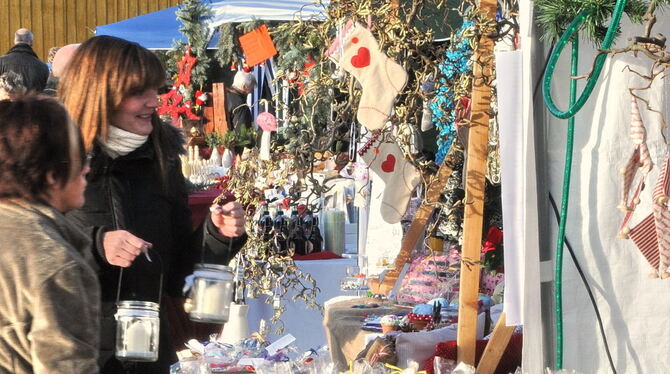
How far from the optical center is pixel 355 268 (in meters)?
4.45

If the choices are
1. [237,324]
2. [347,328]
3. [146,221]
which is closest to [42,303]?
[146,221]

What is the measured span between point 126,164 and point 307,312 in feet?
7.55

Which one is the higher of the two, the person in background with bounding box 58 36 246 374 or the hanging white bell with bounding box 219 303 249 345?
the person in background with bounding box 58 36 246 374

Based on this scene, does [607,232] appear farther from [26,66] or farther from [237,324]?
[26,66]

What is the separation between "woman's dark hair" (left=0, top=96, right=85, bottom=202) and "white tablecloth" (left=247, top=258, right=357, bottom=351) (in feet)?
9.15

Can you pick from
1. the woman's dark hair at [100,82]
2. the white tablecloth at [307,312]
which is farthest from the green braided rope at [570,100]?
the white tablecloth at [307,312]

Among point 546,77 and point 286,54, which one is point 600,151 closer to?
point 546,77

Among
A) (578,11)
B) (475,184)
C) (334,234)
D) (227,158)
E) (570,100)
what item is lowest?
(334,234)

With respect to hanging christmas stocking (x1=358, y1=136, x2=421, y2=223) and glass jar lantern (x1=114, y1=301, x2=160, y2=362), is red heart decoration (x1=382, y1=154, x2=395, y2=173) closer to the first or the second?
hanging christmas stocking (x1=358, y1=136, x2=421, y2=223)

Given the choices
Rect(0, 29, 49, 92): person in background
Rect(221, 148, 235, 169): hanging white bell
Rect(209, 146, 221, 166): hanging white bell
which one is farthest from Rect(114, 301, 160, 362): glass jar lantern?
Rect(221, 148, 235, 169): hanging white bell

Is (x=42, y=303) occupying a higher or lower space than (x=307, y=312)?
higher

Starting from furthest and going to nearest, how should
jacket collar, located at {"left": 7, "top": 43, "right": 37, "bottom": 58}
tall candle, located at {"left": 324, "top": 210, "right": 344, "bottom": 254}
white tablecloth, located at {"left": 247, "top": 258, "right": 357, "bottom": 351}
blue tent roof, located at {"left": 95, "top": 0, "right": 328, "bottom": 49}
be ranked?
blue tent roof, located at {"left": 95, "top": 0, "right": 328, "bottom": 49}
jacket collar, located at {"left": 7, "top": 43, "right": 37, "bottom": 58}
tall candle, located at {"left": 324, "top": 210, "right": 344, "bottom": 254}
white tablecloth, located at {"left": 247, "top": 258, "right": 357, "bottom": 351}

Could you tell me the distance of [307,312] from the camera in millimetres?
4500

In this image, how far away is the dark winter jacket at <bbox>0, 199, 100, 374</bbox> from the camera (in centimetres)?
150
